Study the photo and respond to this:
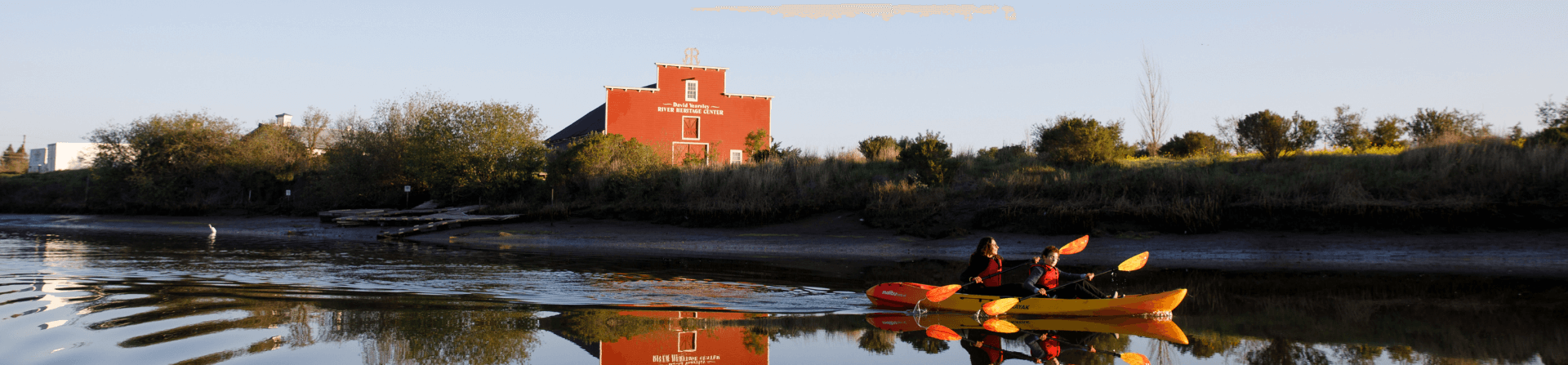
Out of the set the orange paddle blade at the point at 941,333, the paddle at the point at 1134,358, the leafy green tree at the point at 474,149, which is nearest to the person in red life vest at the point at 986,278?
the orange paddle blade at the point at 941,333

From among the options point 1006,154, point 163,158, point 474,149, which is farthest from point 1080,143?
point 163,158

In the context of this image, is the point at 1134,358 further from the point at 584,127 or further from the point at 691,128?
the point at 584,127

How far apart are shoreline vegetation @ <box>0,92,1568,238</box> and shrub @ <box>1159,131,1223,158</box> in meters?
0.09

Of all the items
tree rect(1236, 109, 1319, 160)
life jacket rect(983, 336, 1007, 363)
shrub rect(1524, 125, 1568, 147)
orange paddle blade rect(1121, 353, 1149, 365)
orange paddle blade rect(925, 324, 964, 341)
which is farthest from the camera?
tree rect(1236, 109, 1319, 160)

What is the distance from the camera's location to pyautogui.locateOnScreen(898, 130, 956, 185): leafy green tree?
24781 millimetres

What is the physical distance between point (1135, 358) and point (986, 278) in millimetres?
3547

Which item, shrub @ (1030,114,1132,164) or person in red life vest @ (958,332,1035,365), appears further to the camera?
shrub @ (1030,114,1132,164)

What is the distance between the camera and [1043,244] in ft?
64.4

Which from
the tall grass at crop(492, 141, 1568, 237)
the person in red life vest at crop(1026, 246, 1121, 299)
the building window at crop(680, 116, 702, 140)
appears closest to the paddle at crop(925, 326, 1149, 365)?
the person in red life vest at crop(1026, 246, 1121, 299)

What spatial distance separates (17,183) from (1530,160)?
70.7 m

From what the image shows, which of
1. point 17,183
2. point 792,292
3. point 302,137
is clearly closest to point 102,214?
point 302,137

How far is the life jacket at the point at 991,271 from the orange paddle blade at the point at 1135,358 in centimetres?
327

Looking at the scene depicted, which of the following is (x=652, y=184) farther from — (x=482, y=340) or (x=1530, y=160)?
(x=1530, y=160)

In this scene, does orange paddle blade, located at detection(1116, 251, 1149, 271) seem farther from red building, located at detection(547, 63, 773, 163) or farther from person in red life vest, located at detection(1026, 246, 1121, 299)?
red building, located at detection(547, 63, 773, 163)
